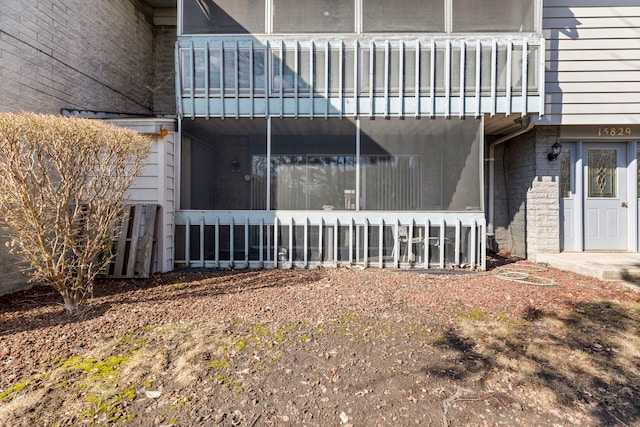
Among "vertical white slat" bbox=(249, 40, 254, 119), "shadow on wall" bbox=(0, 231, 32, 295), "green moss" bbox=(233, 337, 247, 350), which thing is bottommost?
"green moss" bbox=(233, 337, 247, 350)

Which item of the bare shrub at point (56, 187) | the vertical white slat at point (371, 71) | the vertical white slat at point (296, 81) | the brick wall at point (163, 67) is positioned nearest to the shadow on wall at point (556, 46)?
the vertical white slat at point (371, 71)

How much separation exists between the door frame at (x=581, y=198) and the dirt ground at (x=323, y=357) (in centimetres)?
220

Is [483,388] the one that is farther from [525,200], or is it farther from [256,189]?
[525,200]

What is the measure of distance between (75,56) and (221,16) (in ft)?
8.61

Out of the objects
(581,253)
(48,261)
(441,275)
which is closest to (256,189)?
(48,261)

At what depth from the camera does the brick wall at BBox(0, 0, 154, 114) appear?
4.36 meters

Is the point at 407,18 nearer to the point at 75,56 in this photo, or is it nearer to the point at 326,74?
the point at 326,74

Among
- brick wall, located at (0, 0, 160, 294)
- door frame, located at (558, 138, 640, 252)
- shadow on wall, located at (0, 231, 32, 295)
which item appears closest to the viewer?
shadow on wall, located at (0, 231, 32, 295)

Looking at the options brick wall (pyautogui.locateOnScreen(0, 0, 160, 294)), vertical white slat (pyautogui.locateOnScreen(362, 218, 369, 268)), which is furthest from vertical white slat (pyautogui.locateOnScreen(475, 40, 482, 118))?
brick wall (pyautogui.locateOnScreen(0, 0, 160, 294))

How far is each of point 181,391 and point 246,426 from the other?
560mm

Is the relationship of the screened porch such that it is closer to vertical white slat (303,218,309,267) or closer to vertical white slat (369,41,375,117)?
vertical white slat (303,218,309,267)

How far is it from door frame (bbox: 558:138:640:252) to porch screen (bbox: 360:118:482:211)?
2.25 meters

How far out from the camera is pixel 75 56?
552cm

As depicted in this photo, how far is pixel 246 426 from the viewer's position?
1.80 metres
